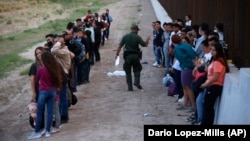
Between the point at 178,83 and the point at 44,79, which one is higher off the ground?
the point at 44,79

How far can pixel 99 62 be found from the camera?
21.5 metres


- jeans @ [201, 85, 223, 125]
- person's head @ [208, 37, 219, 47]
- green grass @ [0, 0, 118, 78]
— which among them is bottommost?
green grass @ [0, 0, 118, 78]

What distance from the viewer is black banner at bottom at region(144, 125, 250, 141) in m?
7.56

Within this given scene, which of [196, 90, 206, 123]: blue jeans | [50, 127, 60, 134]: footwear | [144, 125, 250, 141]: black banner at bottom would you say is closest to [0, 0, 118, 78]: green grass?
[50, 127, 60, 134]: footwear

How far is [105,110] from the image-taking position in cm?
1280

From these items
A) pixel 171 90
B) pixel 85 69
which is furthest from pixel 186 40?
pixel 85 69

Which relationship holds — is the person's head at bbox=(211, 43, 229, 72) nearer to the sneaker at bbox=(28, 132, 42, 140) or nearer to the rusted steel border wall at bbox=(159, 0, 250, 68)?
the rusted steel border wall at bbox=(159, 0, 250, 68)

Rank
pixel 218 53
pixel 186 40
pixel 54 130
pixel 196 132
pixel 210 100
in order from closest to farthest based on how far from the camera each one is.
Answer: pixel 196 132 < pixel 218 53 < pixel 210 100 < pixel 54 130 < pixel 186 40

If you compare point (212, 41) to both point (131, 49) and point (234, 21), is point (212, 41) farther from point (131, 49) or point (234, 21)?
point (131, 49)

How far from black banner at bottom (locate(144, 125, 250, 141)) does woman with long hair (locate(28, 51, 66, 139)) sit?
303cm

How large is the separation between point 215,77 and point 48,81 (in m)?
3.05

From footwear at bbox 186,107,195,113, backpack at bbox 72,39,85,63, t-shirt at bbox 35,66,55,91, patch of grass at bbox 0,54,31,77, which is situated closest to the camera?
t-shirt at bbox 35,66,55,91

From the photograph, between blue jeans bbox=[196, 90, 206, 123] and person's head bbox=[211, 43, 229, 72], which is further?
blue jeans bbox=[196, 90, 206, 123]

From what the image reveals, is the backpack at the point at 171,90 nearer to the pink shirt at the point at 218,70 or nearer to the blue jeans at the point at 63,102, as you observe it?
the blue jeans at the point at 63,102
